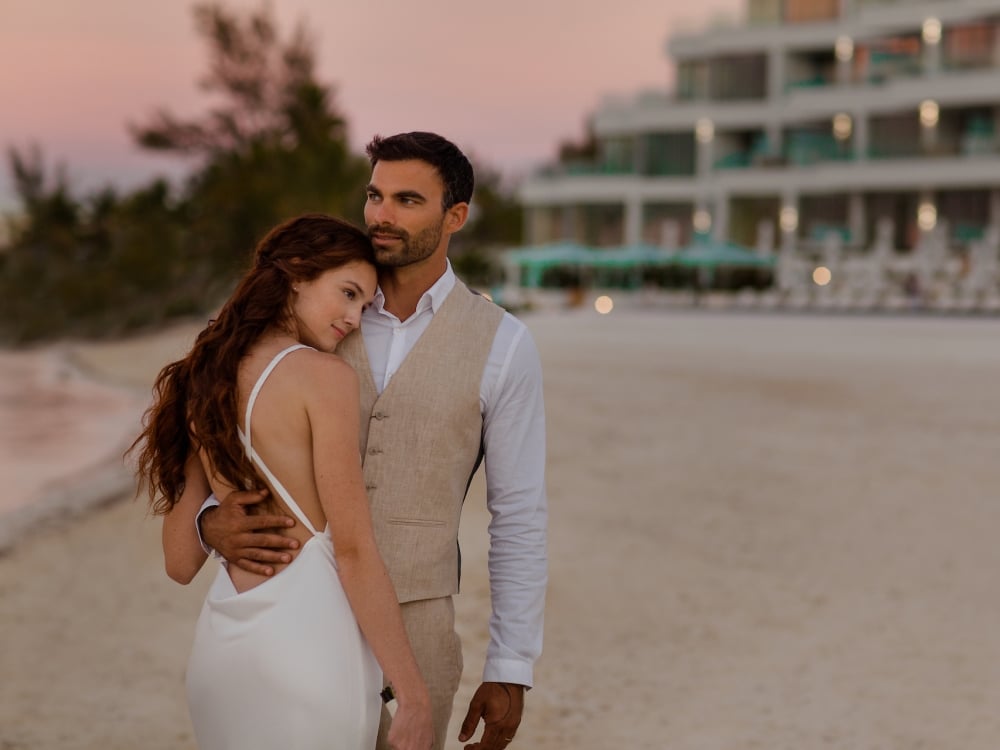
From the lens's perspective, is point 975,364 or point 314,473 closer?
point 314,473

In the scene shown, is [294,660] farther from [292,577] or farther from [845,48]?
[845,48]

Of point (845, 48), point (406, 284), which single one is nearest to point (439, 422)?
point (406, 284)

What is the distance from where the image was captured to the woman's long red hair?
2549 mm

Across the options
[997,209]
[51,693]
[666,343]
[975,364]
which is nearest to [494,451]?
[51,693]

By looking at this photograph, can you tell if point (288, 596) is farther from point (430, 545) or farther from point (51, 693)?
point (51, 693)

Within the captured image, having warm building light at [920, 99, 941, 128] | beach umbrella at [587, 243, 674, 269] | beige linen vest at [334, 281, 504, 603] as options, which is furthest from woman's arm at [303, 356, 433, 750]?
warm building light at [920, 99, 941, 128]

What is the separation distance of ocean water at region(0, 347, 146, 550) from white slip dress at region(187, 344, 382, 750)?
8.42 metres

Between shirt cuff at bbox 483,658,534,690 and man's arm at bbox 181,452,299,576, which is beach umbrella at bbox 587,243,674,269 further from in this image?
man's arm at bbox 181,452,299,576

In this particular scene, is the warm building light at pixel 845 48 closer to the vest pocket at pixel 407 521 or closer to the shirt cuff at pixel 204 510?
the vest pocket at pixel 407 521

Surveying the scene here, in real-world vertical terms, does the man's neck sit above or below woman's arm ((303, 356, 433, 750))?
above

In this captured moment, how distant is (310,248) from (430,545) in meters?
0.61

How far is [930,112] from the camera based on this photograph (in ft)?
165

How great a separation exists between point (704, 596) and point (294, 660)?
5.78 meters

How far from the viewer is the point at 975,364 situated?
20.8 metres
